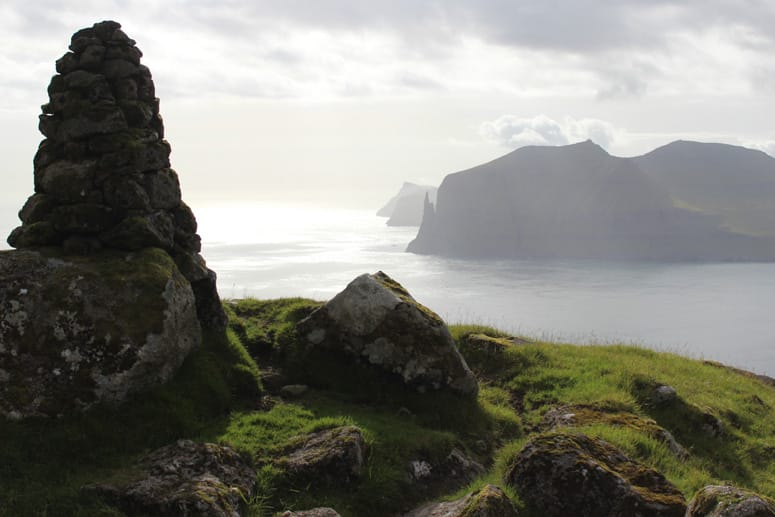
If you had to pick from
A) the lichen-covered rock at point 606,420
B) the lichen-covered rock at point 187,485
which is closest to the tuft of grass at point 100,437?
the lichen-covered rock at point 187,485

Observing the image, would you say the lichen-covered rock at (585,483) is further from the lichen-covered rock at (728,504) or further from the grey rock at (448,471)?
the grey rock at (448,471)

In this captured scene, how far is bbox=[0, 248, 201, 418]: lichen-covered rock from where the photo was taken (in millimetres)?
11602

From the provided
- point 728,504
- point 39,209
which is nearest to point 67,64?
point 39,209

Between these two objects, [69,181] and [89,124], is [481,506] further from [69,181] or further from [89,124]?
[89,124]

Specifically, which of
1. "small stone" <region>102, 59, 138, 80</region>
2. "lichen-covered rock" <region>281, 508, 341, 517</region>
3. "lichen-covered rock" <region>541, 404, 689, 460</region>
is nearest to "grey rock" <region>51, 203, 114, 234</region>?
"small stone" <region>102, 59, 138, 80</region>

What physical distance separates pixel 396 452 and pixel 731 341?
145 meters

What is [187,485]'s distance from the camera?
9.36 m

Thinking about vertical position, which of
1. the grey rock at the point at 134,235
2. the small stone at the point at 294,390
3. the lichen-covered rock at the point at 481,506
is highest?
the grey rock at the point at 134,235

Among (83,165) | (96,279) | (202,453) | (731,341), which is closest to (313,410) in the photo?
(202,453)

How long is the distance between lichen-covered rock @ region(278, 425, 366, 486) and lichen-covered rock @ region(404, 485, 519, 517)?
1.85 m

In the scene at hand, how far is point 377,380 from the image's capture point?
1562 centimetres

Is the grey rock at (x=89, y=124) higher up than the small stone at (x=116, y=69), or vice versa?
the small stone at (x=116, y=69)

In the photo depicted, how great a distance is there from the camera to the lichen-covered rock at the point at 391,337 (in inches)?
615

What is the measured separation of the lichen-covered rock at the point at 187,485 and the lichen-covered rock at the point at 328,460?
0.85 m
